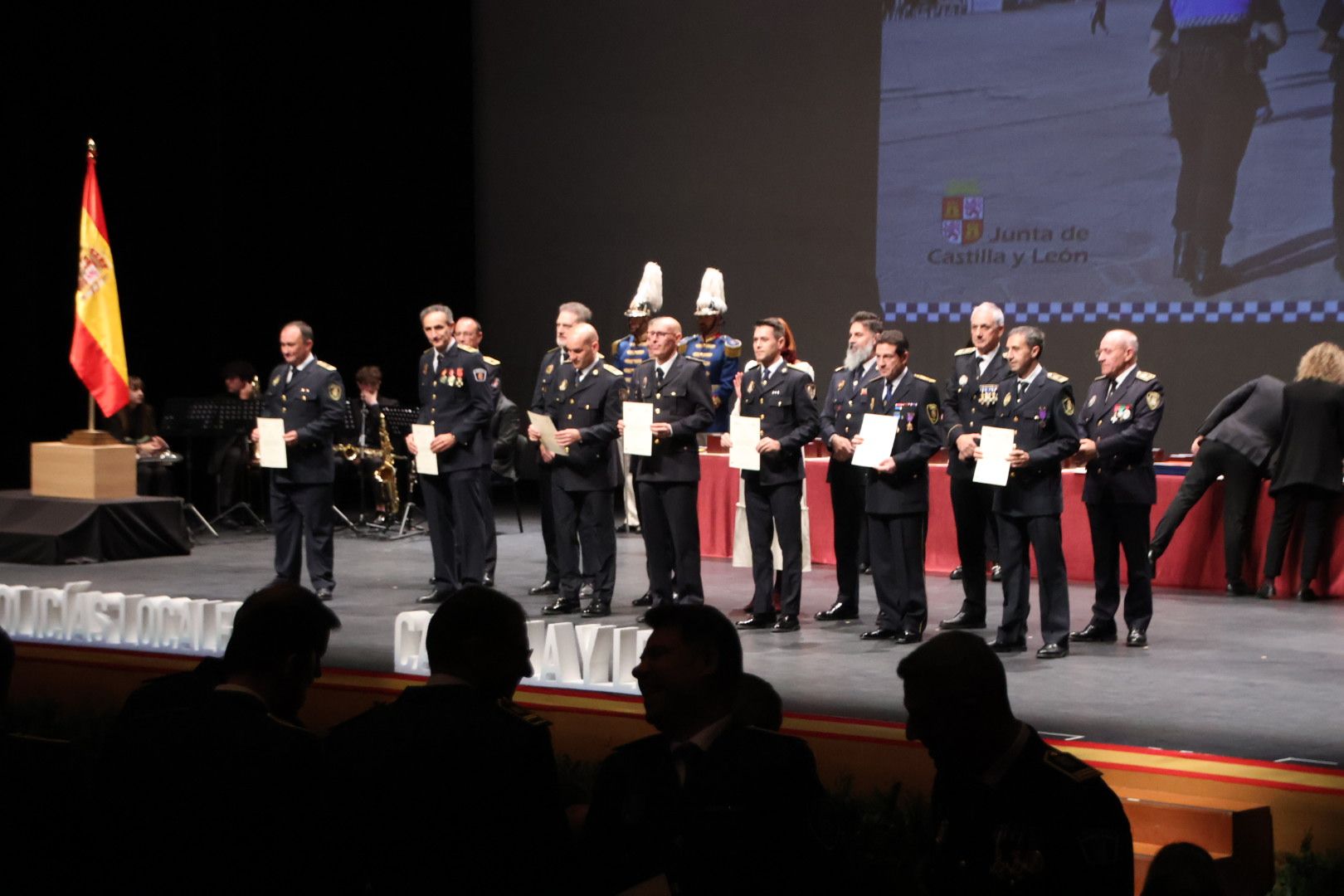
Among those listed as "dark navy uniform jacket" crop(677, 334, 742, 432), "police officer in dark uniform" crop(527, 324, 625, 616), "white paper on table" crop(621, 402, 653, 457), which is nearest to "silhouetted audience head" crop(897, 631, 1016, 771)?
"white paper on table" crop(621, 402, 653, 457)

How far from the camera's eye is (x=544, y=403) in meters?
8.51

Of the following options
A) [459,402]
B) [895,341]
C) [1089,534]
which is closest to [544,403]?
[459,402]

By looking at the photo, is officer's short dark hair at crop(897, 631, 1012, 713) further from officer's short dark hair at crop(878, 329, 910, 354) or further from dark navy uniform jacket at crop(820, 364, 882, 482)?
dark navy uniform jacket at crop(820, 364, 882, 482)

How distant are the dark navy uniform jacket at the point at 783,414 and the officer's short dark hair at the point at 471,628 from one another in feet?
16.6

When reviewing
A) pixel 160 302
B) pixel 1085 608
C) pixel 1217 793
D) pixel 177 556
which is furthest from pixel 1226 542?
pixel 160 302

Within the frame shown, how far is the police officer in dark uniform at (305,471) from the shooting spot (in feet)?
28.1

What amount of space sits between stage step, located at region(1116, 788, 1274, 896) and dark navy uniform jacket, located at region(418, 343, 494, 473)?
5.60 m

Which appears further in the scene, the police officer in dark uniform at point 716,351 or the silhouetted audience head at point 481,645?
the police officer in dark uniform at point 716,351

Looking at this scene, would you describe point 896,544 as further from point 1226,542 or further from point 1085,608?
point 1226,542

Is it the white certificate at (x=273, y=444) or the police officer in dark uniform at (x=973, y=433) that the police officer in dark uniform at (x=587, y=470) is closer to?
the white certificate at (x=273, y=444)

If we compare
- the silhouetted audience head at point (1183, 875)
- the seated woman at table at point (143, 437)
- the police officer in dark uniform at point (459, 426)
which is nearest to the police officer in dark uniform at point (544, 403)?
the police officer in dark uniform at point (459, 426)

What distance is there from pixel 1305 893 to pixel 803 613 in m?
5.26

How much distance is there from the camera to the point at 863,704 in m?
5.80

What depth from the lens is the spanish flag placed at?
33.1 feet
